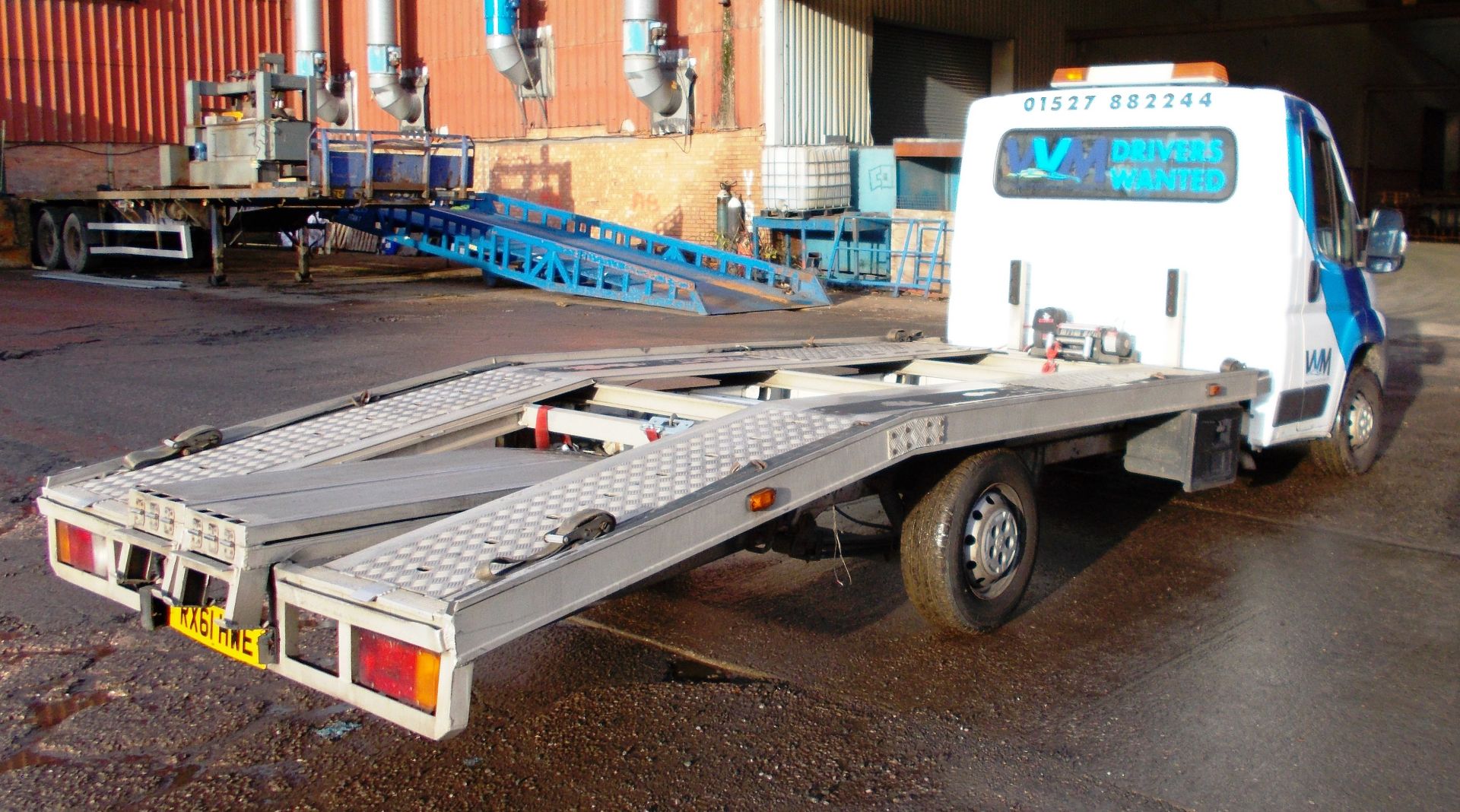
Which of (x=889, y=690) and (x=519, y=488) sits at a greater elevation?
(x=519, y=488)

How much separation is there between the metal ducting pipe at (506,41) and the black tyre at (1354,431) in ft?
65.4

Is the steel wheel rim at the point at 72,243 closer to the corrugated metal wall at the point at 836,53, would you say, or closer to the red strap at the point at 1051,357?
the corrugated metal wall at the point at 836,53

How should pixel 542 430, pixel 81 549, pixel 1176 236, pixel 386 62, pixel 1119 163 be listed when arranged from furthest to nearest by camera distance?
pixel 386 62 < pixel 1119 163 < pixel 1176 236 < pixel 542 430 < pixel 81 549

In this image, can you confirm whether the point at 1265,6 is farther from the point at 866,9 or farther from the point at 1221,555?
the point at 1221,555

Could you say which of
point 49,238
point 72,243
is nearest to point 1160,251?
point 72,243

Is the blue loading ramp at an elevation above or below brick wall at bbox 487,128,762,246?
below

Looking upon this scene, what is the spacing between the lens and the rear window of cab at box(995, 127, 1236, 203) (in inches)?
251

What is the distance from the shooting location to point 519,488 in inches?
161

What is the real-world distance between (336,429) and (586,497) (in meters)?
1.67

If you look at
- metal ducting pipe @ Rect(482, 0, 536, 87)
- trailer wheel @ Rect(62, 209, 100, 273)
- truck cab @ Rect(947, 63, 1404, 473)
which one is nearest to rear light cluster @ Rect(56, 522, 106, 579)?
truck cab @ Rect(947, 63, 1404, 473)

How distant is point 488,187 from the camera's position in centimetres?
2681

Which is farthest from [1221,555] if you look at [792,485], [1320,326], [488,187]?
[488,187]

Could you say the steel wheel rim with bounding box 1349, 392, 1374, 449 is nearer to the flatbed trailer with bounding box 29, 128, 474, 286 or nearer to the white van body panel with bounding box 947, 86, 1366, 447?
the white van body panel with bounding box 947, 86, 1366, 447

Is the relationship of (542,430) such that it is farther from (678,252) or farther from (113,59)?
(113,59)
